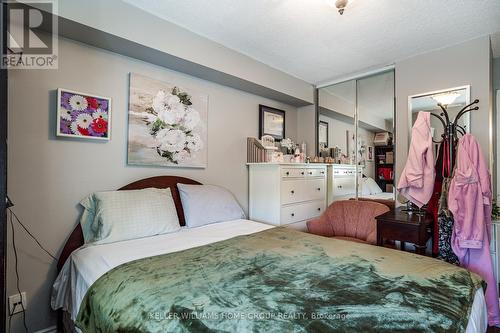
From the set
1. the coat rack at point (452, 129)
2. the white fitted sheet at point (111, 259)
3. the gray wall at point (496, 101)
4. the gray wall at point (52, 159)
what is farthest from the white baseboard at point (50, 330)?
the gray wall at point (496, 101)

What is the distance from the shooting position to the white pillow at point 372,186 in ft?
10.1

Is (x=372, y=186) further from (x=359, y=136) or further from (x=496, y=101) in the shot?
(x=496, y=101)

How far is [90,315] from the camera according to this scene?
1081mm

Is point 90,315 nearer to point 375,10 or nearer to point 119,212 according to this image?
point 119,212

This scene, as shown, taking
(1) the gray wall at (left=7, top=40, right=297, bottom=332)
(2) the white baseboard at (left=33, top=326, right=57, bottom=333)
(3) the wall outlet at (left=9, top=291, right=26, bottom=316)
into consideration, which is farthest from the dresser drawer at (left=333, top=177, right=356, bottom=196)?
(3) the wall outlet at (left=9, top=291, right=26, bottom=316)

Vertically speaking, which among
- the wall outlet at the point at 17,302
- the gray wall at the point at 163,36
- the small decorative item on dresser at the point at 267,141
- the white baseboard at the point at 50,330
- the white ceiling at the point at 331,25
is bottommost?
the white baseboard at the point at 50,330

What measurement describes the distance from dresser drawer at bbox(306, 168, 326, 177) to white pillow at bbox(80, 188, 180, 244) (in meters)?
1.78

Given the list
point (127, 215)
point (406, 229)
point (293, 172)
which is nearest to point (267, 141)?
point (293, 172)

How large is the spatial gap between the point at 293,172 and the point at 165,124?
1.50 metres

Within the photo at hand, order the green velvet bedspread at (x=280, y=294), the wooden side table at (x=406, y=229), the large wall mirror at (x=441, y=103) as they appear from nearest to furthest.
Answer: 1. the green velvet bedspread at (x=280, y=294)
2. the wooden side table at (x=406, y=229)
3. the large wall mirror at (x=441, y=103)

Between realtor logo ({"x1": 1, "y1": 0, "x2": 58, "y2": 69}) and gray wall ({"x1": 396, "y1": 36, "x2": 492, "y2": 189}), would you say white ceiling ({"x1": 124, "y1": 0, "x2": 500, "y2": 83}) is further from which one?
realtor logo ({"x1": 1, "y1": 0, "x2": 58, "y2": 69})

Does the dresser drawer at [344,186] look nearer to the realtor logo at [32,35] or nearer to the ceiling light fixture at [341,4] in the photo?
the ceiling light fixture at [341,4]

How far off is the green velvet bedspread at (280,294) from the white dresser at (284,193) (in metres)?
1.28

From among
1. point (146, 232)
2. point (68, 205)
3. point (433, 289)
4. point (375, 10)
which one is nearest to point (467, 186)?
point (433, 289)
